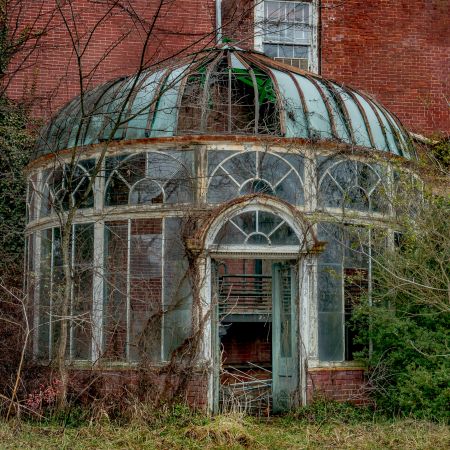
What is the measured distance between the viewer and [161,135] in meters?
12.3

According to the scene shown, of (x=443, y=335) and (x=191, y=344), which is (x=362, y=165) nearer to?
(x=443, y=335)

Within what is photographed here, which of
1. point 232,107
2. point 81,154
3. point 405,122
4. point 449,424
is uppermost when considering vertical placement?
point 405,122

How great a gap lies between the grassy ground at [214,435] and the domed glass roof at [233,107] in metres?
4.06

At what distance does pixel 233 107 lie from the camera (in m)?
13.2

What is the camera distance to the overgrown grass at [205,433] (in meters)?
9.71

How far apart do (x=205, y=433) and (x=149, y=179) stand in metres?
3.91

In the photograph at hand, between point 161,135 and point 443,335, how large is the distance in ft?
16.0

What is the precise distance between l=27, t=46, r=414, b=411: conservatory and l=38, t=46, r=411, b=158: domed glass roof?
34mm

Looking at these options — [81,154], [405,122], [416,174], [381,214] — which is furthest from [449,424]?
[405,122]

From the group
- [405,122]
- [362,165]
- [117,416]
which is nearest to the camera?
[117,416]

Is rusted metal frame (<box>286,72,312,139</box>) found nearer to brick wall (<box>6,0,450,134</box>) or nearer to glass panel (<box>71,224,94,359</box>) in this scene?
glass panel (<box>71,224,94,359</box>)

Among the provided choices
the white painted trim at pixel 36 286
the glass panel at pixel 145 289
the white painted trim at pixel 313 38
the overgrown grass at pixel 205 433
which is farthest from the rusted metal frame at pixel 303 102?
the white painted trim at pixel 313 38

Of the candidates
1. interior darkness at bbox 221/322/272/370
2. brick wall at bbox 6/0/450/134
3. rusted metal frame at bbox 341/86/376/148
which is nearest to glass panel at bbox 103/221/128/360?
rusted metal frame at bbox 341/86/376/148

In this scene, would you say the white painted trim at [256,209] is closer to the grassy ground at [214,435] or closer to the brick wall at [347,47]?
the grassy ground at [214,435]
